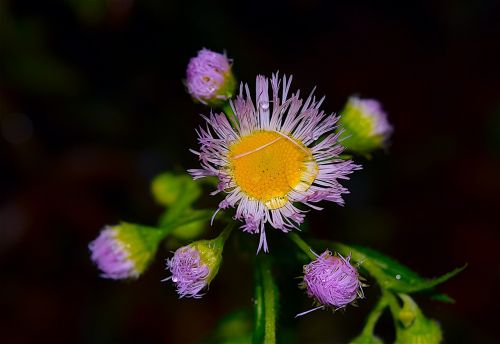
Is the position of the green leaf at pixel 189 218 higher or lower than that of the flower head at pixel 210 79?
lower

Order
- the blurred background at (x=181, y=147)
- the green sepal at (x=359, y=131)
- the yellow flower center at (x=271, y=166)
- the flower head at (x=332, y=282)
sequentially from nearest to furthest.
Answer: the flower head at (x=332, y=282) < the yellow flower center at (x=271, y=166) < the green sepal at (x=359, y=131) < the blurred background at (x=181, y=147)

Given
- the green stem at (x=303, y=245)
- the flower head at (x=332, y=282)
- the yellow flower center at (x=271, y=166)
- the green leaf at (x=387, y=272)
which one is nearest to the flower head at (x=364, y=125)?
the yellow flower center at (x=271, y=166)

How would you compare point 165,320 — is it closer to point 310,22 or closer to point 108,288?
point 108,288

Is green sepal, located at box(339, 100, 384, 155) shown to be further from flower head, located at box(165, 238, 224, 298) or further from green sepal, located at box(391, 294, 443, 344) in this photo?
flower head, located at box(165, 238, 224, 298)

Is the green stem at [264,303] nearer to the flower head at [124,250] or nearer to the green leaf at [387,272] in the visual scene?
the green leaf at [387,272]

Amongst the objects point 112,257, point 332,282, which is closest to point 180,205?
point 112,257

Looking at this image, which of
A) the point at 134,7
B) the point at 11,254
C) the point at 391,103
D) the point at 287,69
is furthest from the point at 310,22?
the point at 11,254

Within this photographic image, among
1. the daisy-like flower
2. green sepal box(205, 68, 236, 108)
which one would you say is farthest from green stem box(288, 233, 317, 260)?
green sepal box(205, 68, 236, 108)
